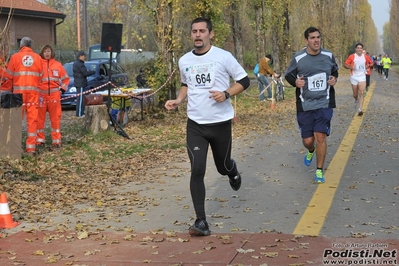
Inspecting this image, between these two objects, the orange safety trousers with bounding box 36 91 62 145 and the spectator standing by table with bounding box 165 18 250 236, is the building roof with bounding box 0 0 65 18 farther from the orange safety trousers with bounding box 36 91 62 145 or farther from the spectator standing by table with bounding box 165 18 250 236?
the spectator standing by table with bounding box 165 18 250 236

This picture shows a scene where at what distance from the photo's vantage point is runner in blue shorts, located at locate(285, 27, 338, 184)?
955 centimetres

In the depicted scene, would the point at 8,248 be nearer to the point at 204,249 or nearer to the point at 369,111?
the point at 204,249

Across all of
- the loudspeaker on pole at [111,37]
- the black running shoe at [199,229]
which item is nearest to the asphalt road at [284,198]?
the black running shoe at [199,229]

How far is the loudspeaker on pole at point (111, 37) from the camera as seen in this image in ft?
55.4

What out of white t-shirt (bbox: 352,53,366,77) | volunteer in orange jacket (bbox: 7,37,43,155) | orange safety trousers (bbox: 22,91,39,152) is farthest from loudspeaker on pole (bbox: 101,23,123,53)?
white t-shirt (bbox: 352,53,366,77)

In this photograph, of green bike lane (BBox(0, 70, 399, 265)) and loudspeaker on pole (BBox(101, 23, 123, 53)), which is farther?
loudspeaker on pole (BBox(101, 23, 123, 53))

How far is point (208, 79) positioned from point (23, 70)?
264 inches

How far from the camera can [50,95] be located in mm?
14008

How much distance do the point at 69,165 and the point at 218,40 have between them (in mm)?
17467

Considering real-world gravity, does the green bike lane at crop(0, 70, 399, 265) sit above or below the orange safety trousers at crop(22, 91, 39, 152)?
below

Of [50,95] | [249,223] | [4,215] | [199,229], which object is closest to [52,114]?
[50,95]

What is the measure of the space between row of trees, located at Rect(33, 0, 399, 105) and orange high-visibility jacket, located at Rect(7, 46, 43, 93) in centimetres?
747

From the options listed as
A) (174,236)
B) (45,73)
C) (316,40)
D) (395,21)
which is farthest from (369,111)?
(395,21)

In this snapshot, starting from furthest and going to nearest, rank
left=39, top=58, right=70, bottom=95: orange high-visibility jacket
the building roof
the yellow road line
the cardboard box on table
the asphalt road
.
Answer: the building roof, left=39, top=58, right=70, bottom=95: orange high-visibility jacket, the cardboard box on table, the asphalt road, the yellow road line
